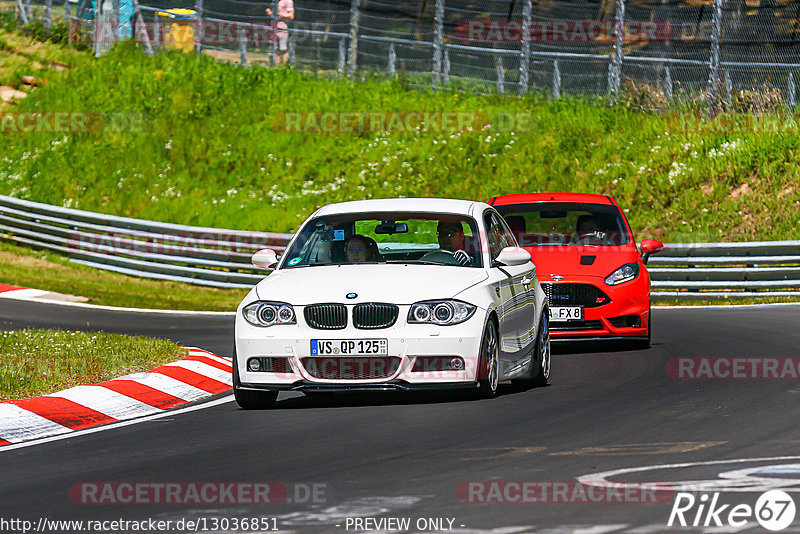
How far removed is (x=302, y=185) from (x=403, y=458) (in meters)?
23.4

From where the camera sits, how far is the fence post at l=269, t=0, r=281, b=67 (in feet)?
109

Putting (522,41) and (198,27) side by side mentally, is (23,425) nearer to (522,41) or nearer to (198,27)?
(522,41)

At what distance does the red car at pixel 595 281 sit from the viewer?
47.7ft

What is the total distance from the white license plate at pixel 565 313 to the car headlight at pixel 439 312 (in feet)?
15.1

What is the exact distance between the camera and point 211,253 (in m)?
25.8

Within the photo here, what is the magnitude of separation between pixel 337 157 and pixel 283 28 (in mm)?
3955

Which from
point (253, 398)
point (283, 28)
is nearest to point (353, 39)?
point (283, 28)

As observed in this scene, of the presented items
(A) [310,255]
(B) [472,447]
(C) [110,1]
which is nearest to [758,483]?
(B) [472,447]

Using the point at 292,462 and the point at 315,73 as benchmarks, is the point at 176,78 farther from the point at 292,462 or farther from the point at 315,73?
the point at 292,462

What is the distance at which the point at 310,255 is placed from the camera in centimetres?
1127

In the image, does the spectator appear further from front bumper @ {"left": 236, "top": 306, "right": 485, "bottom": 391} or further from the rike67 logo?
the rike67 logo

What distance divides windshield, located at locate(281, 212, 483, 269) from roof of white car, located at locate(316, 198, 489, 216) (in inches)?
2.4

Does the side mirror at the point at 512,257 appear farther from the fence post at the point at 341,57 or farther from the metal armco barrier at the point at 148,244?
the fence post at the point at 341,57

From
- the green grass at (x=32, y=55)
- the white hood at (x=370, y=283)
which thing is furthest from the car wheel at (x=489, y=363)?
the green grass at (x=32, y=55)
